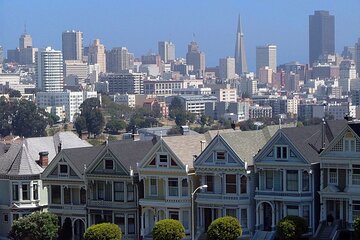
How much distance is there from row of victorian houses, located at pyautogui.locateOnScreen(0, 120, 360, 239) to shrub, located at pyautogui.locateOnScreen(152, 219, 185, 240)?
0.97m

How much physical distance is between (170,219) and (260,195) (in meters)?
3.07

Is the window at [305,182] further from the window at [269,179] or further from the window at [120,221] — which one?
the window at [120,221]

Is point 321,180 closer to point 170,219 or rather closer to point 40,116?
point 170,219

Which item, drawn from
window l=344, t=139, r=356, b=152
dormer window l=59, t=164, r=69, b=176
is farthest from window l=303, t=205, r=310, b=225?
dormer window l=59, t=164, r=69, b=176

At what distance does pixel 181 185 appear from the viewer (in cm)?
4234

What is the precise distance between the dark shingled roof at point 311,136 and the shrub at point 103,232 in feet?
20.6

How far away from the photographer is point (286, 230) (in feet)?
128

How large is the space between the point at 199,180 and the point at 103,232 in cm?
348

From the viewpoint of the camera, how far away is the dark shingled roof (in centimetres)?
4031

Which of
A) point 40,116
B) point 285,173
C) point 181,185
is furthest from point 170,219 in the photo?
point 40,116

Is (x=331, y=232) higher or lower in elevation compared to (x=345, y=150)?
lower

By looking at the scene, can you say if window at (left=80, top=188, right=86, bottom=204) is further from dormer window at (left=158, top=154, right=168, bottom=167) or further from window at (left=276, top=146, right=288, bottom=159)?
window at (left=276, top=146, right=288, bottom=159)

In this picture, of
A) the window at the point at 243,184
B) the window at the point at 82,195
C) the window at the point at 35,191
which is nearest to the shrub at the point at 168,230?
the window at the point at 243,184

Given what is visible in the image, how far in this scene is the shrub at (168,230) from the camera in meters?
40.9
